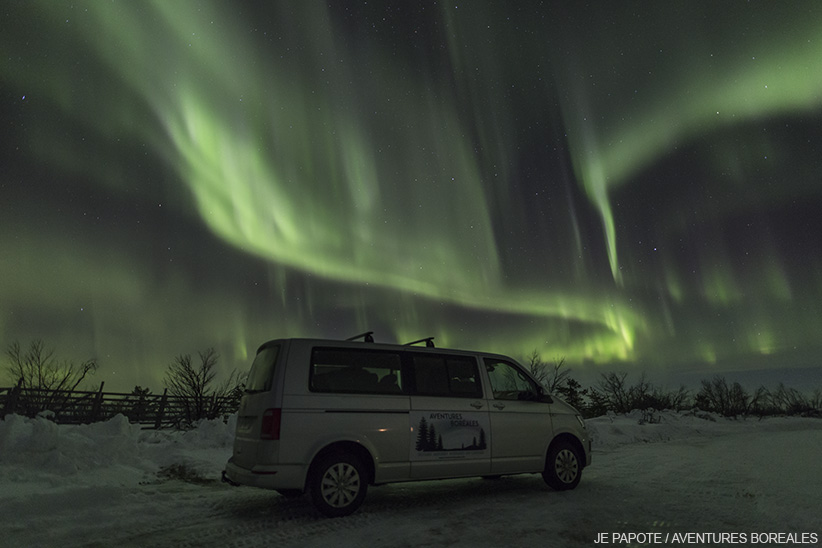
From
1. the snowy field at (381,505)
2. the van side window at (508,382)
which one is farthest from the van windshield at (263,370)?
the van side window at (508,382)

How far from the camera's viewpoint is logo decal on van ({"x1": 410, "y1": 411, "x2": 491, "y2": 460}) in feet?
23.2

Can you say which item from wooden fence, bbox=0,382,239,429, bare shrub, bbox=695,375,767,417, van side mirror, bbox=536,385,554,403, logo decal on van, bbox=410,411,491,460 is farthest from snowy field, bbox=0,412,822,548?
Answer: bare shrub, bbox=695,375,767,417

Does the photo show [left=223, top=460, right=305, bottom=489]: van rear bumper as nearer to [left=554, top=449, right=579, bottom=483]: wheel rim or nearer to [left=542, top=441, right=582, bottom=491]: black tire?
[left=542, top=441, right=582, bottom=491]: black tire

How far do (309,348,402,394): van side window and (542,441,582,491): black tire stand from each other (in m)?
2.98

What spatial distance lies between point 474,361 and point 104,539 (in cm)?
526

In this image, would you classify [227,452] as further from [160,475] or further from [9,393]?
[9,393]

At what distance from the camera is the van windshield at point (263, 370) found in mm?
6598

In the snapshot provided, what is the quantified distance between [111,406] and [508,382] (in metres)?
23.2

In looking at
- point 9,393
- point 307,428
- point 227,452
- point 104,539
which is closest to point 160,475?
point 227,452

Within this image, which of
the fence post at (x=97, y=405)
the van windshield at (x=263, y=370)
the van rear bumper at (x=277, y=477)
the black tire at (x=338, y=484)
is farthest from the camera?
the fence post at (x=97, y=405)

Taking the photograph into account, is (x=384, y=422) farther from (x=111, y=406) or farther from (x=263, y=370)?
(x=111, y=406)

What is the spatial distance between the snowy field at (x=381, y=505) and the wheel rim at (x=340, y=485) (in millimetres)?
266

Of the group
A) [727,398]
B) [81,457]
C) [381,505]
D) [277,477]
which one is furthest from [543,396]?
[727,398]

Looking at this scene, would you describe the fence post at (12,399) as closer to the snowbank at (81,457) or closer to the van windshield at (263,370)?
the snowbank at (81,457)
